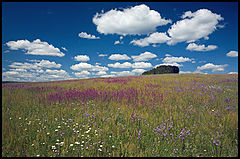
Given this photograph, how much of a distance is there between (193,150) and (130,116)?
2.44 m

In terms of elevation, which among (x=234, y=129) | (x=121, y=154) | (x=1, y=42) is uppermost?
(x=1, y=42)

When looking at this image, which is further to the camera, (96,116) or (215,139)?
(96,116)

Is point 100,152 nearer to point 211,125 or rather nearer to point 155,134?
point 155,134

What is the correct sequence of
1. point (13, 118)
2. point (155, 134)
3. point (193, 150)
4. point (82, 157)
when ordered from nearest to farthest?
point (82, 157) < point (193, 150) < point (155, 134) < point (13, 118)

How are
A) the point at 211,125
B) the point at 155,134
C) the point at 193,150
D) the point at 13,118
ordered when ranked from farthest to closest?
the point at 13,118 < the point at 211,125 < the point at 155,134 < the point at 193,150

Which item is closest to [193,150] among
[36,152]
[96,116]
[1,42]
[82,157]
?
[82,157]

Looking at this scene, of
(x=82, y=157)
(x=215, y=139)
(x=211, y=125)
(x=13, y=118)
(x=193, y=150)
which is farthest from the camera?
(x=13, y=118)

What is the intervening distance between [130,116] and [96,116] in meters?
1.42

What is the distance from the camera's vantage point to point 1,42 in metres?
4.80

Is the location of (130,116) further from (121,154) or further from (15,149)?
(15,149)

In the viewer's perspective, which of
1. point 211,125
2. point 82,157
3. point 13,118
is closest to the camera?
point 82,157

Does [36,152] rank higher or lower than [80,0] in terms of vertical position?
lower

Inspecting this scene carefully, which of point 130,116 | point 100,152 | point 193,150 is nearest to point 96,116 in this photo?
Result: point 130,116

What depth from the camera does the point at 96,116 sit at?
554cm
